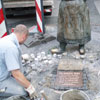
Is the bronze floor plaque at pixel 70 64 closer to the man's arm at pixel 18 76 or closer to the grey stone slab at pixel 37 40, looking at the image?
the grey stone slab at pixel 37 40

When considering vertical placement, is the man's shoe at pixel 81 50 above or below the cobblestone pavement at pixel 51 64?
above

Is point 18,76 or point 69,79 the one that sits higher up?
point 18,76

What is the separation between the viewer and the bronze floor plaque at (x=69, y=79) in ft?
11.5

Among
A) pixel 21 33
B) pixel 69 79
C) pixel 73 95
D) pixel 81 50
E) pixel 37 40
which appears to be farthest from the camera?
pixel 37 40

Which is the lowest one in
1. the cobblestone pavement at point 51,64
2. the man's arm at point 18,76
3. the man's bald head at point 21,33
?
the cobblestone pavement at point 51,64

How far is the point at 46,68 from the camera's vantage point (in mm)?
4070

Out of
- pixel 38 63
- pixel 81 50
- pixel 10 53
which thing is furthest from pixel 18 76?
pixel 81 50

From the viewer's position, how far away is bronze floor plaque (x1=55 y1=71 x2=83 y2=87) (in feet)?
11.5

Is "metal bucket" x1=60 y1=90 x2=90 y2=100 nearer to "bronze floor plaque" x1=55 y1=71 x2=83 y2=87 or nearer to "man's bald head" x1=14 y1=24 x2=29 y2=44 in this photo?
"bronze floor plaque" x1=55 y1=71 x2=83 y2=87

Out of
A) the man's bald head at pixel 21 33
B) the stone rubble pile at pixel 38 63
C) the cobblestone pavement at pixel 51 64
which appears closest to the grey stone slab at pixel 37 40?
the cobblestone pavement at pixel 51 64

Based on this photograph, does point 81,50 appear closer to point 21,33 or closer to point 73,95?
point 73,95

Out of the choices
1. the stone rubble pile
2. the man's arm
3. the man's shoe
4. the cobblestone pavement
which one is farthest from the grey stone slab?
the man's arm

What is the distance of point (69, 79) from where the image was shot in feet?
11.9

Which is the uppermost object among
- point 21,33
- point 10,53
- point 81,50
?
point 21,33
